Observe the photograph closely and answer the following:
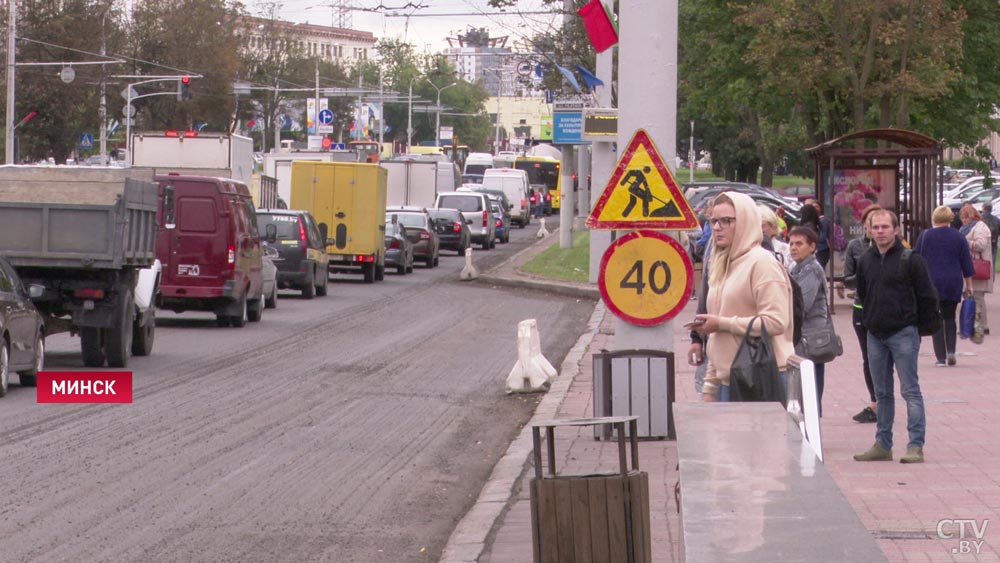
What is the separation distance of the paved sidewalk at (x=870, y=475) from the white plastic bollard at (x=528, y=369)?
20cm

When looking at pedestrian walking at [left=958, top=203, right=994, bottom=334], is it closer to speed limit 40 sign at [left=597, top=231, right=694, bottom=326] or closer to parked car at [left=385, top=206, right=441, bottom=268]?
speed limit 40 sign at [left=597, top=231, right=694, bottom=326]

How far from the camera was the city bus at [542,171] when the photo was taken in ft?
309

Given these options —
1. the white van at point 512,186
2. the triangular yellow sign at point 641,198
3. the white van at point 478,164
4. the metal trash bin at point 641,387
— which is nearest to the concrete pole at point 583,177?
the white van at point 512,186

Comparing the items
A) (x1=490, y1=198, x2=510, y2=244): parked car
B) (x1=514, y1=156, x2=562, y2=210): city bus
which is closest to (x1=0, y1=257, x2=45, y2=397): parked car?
(x1=490, y1=198, x2=510, y2=244): parked car

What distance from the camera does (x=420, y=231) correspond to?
42.8 metres

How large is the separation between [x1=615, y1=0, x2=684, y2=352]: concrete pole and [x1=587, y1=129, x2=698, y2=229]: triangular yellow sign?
1.79ft

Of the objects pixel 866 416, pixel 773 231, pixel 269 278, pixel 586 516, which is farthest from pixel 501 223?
pixel 586 516

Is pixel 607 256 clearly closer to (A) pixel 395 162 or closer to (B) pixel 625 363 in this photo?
(B) pixel 625 363

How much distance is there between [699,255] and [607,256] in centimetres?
1743

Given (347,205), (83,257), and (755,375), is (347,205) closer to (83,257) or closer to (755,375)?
(83,257)

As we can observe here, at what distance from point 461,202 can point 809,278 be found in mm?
43097

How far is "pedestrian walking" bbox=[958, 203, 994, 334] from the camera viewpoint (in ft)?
67.4

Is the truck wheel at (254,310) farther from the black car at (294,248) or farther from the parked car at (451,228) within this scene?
the parked car at (451,228)

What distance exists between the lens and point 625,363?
39.2 ft
